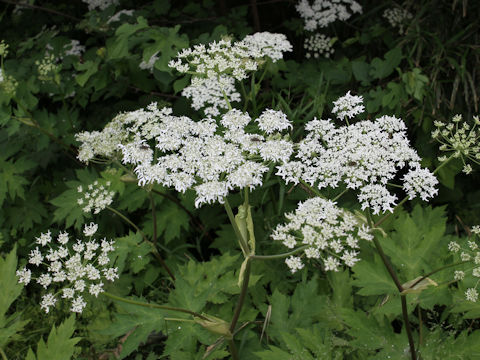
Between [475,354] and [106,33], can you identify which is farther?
[106,33]

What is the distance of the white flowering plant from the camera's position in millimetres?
2434

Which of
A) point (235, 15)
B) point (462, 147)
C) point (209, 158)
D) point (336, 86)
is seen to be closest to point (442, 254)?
point (462, 147)

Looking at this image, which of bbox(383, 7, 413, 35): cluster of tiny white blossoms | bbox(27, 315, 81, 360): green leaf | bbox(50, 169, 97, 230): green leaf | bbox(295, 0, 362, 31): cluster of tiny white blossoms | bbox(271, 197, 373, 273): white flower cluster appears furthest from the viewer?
bbox(295, 0, 362, 31): cluster of tiny white blossoms

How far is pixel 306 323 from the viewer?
3.03 m

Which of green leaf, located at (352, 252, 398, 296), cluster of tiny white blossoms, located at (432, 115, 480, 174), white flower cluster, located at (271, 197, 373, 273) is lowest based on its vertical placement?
green leaf, located at (352, 252, 398, 296)

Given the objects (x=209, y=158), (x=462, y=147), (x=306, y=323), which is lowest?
(x=306, y=323)

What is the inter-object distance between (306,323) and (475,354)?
1047 mm

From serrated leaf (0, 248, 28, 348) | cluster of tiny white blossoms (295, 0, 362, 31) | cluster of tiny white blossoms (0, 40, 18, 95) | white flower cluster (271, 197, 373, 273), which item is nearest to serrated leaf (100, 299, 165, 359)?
serrated leaf (0, 248, 28, 348)

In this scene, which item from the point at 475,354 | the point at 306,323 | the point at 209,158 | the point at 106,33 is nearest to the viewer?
the point at 209,158

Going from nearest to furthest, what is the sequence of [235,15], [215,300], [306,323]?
[306,323]
[215,300]
[235,15]

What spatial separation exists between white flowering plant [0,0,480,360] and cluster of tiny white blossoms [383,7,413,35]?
0.04 meters

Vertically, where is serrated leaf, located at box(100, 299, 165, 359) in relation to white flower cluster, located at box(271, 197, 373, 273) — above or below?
below

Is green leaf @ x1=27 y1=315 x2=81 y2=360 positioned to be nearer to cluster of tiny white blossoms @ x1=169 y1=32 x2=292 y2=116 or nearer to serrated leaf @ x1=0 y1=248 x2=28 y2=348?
serrated leaf @ x1=0 y1=248 x2=28 y2=348

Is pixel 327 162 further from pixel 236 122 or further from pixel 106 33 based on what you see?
pixel 106 33
